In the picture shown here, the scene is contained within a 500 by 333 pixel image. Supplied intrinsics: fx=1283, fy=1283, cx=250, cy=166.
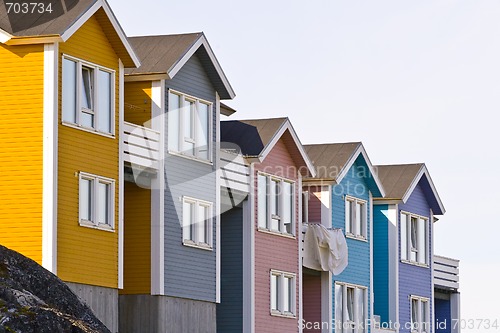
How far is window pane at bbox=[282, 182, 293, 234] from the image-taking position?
44969 mm

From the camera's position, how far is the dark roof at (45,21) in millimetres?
31422

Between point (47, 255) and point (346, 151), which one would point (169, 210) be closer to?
point (47, 255)

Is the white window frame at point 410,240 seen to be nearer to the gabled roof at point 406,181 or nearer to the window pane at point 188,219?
the gabled roof at point 406,181

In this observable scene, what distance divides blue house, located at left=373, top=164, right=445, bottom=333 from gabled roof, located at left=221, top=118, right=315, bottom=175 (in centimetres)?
906

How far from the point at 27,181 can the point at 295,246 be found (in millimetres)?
16290

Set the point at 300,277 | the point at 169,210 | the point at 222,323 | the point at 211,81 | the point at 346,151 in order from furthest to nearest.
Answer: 1. the point at 346,151
2. the point at 300,277
3. the point at 222,323
4. the point at 211,81
5. the point at 169,210

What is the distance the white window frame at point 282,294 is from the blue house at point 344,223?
270cm

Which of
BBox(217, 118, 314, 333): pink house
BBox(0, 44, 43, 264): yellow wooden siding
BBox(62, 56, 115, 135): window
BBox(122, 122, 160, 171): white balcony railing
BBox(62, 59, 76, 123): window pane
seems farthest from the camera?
BBox(217, 118, 314, 333): pink house

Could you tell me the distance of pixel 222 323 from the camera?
1672 inches

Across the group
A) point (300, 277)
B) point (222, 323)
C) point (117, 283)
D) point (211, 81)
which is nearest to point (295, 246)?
point (300, 277)

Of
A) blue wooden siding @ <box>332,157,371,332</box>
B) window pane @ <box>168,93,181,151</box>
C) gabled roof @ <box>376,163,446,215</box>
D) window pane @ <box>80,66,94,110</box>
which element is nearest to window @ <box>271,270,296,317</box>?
blue wooden siding @ <box>332,157,371,332</box>

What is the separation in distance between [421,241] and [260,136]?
15.1 meters

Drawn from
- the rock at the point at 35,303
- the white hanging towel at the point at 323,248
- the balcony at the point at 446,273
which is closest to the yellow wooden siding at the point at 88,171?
the white hanging towel at the point at 323,248

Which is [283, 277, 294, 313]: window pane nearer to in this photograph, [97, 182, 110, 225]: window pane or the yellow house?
the yellow house
